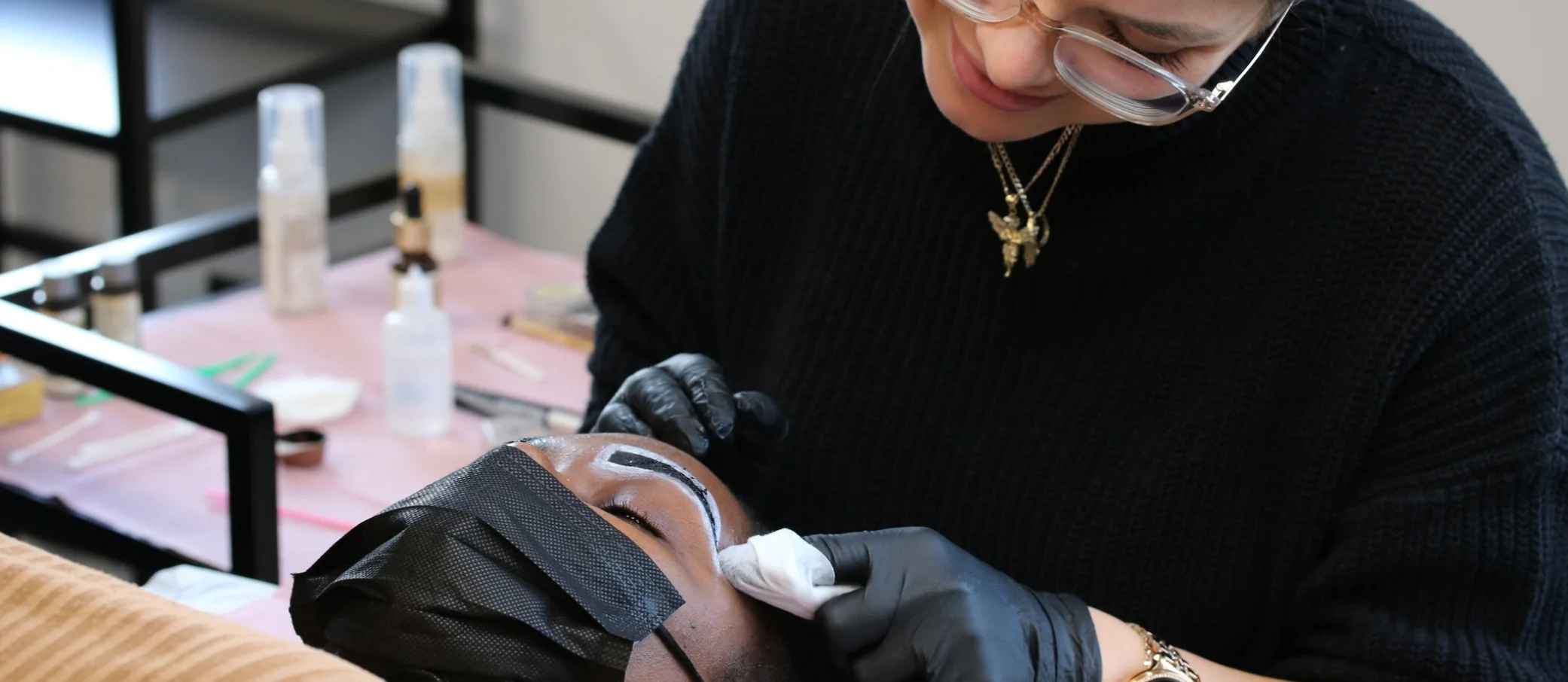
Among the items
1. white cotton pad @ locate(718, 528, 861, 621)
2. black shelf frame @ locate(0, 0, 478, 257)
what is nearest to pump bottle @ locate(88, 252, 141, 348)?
black shelf frame @ locate(0, 0, 478, 257)

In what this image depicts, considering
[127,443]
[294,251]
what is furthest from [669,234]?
[294,251]

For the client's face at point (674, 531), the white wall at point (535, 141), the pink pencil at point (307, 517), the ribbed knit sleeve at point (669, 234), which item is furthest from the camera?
the white wall at point (535, 141)

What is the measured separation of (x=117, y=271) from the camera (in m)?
1.66

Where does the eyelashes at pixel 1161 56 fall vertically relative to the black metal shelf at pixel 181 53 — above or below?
above

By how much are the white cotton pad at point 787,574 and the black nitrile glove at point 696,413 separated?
13 cm

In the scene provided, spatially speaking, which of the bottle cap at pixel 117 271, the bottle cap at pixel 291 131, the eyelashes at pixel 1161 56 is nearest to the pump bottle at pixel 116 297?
the bottle cap at pixel 117 271

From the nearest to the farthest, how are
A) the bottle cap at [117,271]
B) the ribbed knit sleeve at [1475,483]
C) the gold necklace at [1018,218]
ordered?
the ribbed knit sleeve at [1475,483] < the gold necklace at [1018,218] < the bottle cap at [117,271]

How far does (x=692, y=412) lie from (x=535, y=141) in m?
1.75

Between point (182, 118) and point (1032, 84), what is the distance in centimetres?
163

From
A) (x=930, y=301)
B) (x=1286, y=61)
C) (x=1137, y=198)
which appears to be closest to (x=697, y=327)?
(x=930, y=301)

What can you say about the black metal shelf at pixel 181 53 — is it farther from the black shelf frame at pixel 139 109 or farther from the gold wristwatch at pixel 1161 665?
the gold wristwatch at pixel 1161 665

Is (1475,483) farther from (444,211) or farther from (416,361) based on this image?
(444,211)

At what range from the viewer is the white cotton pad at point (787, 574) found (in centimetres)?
81

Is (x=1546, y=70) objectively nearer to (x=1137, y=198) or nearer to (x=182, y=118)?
(x=1137, y=198)
